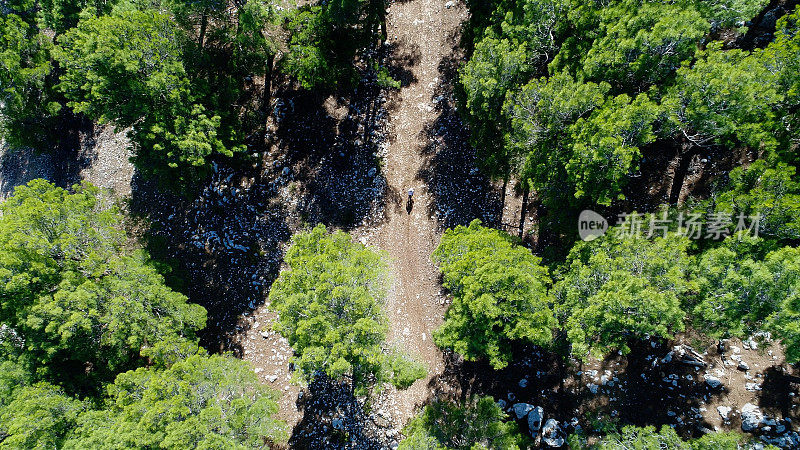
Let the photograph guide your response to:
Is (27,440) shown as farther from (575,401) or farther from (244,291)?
(575,401)

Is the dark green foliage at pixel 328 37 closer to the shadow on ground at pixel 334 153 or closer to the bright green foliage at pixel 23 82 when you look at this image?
the shadow on ground at pixel 334 153

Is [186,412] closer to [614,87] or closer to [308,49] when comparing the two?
[308,49]

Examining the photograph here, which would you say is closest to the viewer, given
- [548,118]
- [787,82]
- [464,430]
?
[787,82]

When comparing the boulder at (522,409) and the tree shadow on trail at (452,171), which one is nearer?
the boulder at (522,409)

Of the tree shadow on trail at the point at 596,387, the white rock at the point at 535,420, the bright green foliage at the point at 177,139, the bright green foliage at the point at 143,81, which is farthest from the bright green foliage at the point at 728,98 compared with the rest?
the bright green foliage at the point at 177,139

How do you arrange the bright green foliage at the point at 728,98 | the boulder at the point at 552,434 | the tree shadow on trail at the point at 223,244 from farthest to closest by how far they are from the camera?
the tree shadow on trail at the point at 223,244
the boulder at the point at 552,434
the bright green foliage at the point at 728,98

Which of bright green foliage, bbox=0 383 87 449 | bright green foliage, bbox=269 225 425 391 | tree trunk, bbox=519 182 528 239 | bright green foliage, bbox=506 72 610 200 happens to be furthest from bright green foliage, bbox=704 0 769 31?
bright green foliage, bbox=0 383 87 449

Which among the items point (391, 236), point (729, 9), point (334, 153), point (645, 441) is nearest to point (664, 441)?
point (645, 441)

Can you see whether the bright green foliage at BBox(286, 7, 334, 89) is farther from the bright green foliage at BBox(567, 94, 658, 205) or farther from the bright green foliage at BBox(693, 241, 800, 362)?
the bright green foliage at BBox(693, 241, 800, 362)
